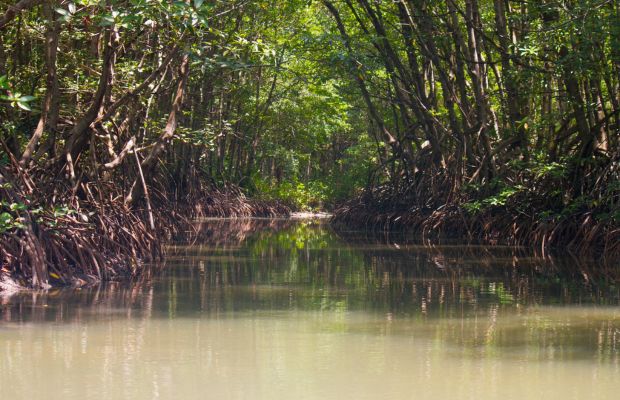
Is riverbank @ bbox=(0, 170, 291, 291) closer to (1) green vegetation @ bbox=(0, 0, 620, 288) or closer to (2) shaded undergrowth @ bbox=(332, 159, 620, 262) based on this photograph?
(1) green vegetation @ bbox=(0, 0, 620, 288)

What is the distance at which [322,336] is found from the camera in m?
5.46

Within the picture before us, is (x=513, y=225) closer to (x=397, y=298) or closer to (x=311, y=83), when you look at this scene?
(x=311, y=83)

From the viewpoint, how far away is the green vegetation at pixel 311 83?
27.7 ft

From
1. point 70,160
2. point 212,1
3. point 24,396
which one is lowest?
point 24,396

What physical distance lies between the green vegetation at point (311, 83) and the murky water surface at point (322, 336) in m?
1.44

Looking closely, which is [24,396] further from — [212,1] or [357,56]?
[357,56]

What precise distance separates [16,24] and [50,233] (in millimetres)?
3299

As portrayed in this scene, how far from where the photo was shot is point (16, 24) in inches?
404

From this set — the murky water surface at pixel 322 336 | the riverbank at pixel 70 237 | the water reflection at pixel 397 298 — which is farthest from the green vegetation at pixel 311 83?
the murky water surface at pixel 322 336

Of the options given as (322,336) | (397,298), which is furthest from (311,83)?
(322,336)

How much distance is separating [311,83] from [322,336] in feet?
31.5

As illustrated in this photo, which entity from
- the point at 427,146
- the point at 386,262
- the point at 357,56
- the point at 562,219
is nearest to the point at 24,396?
the point at 386,262

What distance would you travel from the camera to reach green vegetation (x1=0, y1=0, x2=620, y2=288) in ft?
27.7

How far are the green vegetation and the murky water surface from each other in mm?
1444
